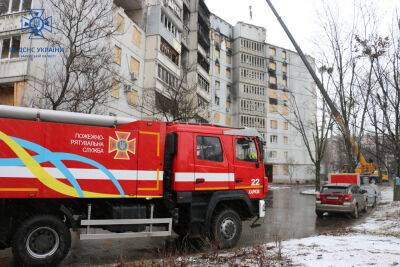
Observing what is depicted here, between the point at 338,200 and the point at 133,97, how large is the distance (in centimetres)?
1742

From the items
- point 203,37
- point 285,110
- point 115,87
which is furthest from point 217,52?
point 115,87

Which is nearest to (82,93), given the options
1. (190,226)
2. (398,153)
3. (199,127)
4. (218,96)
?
(199,127)

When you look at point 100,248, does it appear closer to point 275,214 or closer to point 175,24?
point 275,214

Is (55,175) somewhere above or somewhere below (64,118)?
below

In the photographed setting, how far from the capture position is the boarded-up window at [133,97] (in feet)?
96.0

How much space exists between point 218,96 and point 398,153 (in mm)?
46569

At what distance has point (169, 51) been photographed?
34.2 metres

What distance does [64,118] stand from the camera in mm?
7938

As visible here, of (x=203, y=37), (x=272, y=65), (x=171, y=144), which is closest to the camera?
(x=171, y=144)

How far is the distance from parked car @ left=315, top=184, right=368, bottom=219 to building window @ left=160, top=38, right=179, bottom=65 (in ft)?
62.6

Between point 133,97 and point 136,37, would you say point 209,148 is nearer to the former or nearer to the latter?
point 133,97

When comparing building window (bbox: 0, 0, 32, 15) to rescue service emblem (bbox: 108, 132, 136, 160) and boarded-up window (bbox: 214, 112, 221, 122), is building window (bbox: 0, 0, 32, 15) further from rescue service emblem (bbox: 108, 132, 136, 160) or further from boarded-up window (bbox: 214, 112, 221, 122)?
boarded-up window (bbox: 214, 112, 221, 122)

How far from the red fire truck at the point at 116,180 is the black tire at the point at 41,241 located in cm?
2

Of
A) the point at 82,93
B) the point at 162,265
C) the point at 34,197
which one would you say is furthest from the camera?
the point at 82,93
